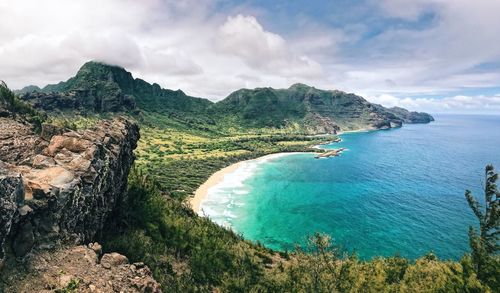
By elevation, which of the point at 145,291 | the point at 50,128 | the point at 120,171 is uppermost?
the point at 50,128

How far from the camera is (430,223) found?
409 feet

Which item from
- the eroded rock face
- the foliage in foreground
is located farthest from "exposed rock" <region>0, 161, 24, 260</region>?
the foliage in foreground

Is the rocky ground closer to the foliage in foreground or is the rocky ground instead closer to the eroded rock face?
the eroded rock face

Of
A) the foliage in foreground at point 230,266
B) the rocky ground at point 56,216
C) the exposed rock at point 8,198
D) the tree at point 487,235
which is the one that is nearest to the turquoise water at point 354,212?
the foliage in foreground at point 230,266

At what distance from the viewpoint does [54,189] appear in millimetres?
29656

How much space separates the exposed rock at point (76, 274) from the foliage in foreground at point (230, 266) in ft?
49.4

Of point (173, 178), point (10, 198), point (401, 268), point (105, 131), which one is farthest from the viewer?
point (173, 178)

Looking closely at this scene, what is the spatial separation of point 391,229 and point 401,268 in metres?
56.2

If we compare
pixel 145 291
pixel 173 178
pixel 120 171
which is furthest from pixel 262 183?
pixel 145 291

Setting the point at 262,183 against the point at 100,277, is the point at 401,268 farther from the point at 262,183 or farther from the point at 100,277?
the point at 262,183

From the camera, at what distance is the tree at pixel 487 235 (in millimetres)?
44844

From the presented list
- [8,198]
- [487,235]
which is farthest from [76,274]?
[487,235]

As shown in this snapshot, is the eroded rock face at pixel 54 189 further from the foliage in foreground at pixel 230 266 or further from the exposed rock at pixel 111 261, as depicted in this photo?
the foliage in foreground at pixel 230 266

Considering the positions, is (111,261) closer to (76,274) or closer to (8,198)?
(76,274)
